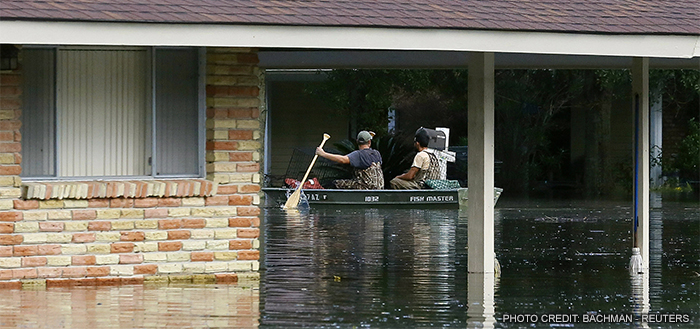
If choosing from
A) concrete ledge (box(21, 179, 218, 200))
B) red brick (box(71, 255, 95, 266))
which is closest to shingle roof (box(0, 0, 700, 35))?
concrete ledge (box(21, 179, 218, 200))

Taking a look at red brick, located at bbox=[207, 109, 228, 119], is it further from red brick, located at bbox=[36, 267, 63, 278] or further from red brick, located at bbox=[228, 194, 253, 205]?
red brick, located at bbox=[36, 267, 63, 278]

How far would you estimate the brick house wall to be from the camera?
366 inches

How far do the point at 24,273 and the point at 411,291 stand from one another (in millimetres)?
3293

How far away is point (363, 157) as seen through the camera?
18.2m

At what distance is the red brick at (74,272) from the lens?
9438 mm

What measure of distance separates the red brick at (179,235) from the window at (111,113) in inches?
21.3

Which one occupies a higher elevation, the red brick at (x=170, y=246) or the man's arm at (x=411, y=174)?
the man's arm at (x=411, y=174)

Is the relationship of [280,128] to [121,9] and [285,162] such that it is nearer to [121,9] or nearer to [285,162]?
[285,162]

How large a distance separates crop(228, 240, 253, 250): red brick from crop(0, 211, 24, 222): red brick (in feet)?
6.03

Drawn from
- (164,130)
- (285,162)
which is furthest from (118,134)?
(285,162)

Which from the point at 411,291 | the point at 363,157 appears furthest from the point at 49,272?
the point at 363,157

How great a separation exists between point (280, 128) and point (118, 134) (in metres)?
18.2

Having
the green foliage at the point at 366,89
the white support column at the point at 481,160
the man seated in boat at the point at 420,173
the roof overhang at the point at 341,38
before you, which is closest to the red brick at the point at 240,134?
the roof overhang at the point at 341,38

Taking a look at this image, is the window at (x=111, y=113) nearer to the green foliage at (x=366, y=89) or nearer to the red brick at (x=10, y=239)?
the red brick at (x=10, y=239)
